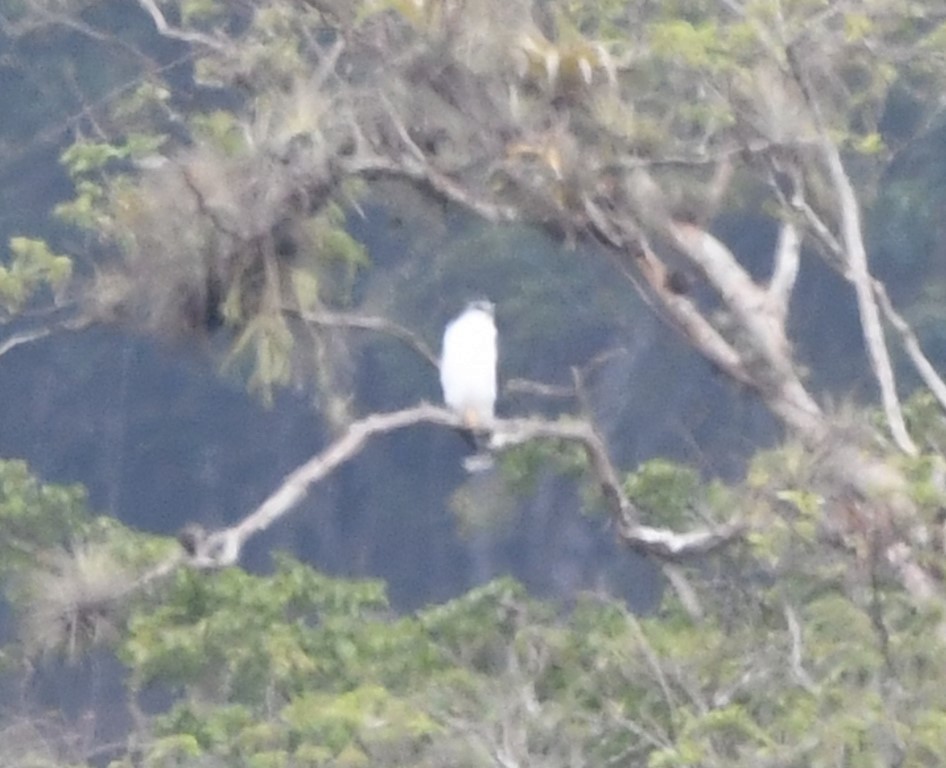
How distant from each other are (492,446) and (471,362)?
1.30m

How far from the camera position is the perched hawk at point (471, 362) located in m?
7.05

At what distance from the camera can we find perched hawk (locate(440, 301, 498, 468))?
7055 millimetres

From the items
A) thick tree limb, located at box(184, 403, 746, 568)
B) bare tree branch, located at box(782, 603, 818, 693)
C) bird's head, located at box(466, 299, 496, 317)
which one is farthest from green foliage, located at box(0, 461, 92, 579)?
bare tree branch, located at box(782, 603, 818, 693)

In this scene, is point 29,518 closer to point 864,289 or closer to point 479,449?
point 479,449

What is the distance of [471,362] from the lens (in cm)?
718

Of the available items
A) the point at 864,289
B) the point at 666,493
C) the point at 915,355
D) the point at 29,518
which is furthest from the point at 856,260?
the point at 29,518

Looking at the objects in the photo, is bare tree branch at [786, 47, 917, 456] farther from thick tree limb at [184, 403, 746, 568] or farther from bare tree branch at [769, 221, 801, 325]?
thick tree limb at [184, 403, 746, 568]

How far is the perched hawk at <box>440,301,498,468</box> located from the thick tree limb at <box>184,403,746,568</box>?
958 mm

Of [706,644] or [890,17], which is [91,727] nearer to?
[706,644]

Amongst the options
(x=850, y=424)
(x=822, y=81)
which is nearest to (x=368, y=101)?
(x=822, y=81)

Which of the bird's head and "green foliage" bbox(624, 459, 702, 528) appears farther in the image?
the bird's head

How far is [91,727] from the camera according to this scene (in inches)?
377

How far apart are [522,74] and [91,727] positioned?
4685 millimetres

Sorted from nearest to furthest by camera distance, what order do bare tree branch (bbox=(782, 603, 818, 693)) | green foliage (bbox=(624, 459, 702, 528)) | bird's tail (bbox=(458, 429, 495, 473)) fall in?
bare tree branch (bbox=(782, 603, 818, 693)) → bird's tail (bbox=(458, 429, 495, 473)) → green foliage (bbox=(624, 459, 702, 528))
